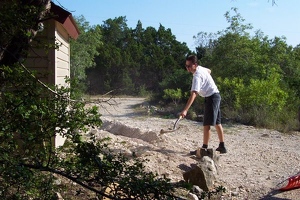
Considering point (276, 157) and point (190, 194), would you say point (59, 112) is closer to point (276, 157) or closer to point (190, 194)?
point (190, 194)

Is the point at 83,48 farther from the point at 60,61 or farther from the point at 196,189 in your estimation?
the point at 196,189

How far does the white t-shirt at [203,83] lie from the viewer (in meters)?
6.50

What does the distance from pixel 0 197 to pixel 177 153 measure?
4.43 meters

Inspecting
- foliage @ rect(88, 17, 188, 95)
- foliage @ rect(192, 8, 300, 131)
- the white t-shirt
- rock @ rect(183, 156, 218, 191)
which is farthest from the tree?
foliage @ rect(88, 17, 188, 95)

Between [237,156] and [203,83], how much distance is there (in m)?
1.62

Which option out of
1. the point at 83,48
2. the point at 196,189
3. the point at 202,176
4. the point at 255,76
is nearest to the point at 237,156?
the point at 202,176

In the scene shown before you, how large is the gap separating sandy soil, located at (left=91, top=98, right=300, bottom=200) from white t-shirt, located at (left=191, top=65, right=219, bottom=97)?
1.10 meters

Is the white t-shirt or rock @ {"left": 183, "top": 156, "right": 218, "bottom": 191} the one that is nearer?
rock @ {"left": 183, "top": 156, "right": 218, "bottom": 191}

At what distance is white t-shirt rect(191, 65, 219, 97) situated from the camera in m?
6.50

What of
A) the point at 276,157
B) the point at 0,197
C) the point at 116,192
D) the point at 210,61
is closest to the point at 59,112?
the point at 0,197

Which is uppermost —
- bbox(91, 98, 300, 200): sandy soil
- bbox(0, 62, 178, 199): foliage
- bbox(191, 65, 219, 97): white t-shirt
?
bbox(191, 65, 219, 97): white t-shirt

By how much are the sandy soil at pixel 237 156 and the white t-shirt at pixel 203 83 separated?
1.10 meters

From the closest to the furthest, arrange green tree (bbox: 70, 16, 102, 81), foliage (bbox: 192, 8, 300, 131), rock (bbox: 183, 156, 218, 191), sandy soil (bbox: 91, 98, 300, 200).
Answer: rock (bbox: 183, 156, 218, 191) < sandy soil (bbox: 91, 98, 300, 200) < foliage (bbox: 192, 8, 300, 131) < green tree (bbox: 70, 16, 102, 81)

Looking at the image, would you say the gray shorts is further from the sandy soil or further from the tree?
the tree
